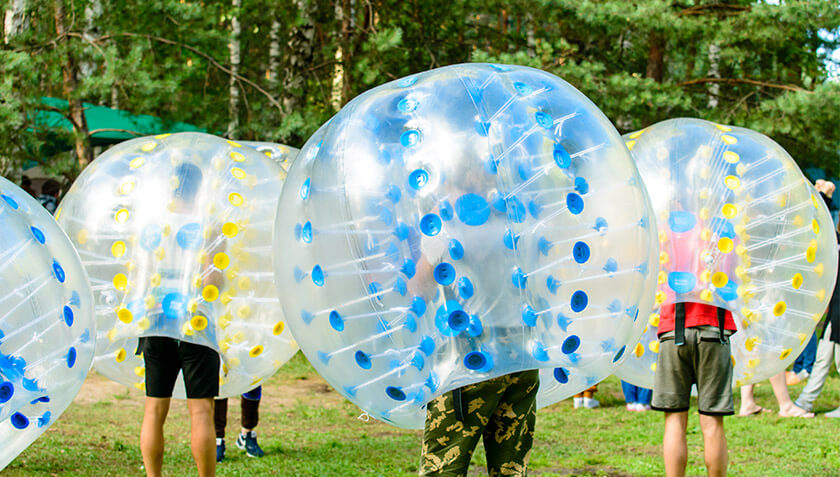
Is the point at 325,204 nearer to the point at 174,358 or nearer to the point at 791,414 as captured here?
the point at 174,358

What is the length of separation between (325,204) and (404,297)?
43cm

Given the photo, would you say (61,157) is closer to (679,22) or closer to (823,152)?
(679,22)

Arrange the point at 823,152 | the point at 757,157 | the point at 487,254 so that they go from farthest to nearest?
the point at 823,152 < the point at 757,157 < the point at 487,254

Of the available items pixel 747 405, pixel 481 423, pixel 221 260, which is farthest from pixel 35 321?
pixel 747 405

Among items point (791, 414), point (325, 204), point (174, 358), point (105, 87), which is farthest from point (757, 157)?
point (105, 87)

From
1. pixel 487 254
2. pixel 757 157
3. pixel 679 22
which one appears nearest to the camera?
pixel 487 254

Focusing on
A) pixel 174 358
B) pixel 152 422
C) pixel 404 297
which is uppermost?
pixel 404 297

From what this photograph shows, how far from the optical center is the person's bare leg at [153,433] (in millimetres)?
4414

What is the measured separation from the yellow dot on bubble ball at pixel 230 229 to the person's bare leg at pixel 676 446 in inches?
90.3

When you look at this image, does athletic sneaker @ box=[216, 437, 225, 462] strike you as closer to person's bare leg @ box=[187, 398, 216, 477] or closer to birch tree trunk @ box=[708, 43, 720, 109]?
person's bare leg @ box=[187, 398, 216, 477]

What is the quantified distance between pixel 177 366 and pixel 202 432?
36 cm

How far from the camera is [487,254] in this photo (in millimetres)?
2803

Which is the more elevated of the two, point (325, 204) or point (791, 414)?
point (325, 204)

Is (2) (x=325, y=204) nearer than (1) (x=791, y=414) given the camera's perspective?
Yes
